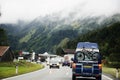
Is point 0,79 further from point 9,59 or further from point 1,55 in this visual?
point 9,59

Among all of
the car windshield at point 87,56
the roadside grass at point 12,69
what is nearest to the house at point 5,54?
the roadside grass at point 12,69

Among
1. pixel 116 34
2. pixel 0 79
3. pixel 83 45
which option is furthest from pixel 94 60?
pixel 116 34

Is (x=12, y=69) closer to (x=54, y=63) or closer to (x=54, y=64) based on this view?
(x=54, y=63)

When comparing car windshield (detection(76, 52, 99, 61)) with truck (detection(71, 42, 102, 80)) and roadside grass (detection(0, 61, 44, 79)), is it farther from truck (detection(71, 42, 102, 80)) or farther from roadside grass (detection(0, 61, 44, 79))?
roadside grass (detection(0, 61, 44, 79))

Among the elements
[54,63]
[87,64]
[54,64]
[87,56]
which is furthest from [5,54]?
[87,64]

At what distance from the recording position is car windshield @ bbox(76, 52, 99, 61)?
24.0 m

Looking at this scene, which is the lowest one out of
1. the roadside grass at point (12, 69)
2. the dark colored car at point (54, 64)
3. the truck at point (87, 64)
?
the roadside grass at point (12, 69)

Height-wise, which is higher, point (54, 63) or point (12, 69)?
point (54, 63)

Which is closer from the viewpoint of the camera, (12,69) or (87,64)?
(87,64)

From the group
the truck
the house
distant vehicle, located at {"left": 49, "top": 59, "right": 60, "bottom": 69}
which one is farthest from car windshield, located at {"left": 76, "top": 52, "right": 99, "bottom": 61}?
the house

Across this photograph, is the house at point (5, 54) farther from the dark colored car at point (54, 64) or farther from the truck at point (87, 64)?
the truck at point (87, 64)

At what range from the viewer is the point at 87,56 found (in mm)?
24156

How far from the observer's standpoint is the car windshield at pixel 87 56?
24.0m

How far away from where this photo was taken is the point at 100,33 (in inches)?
7096
